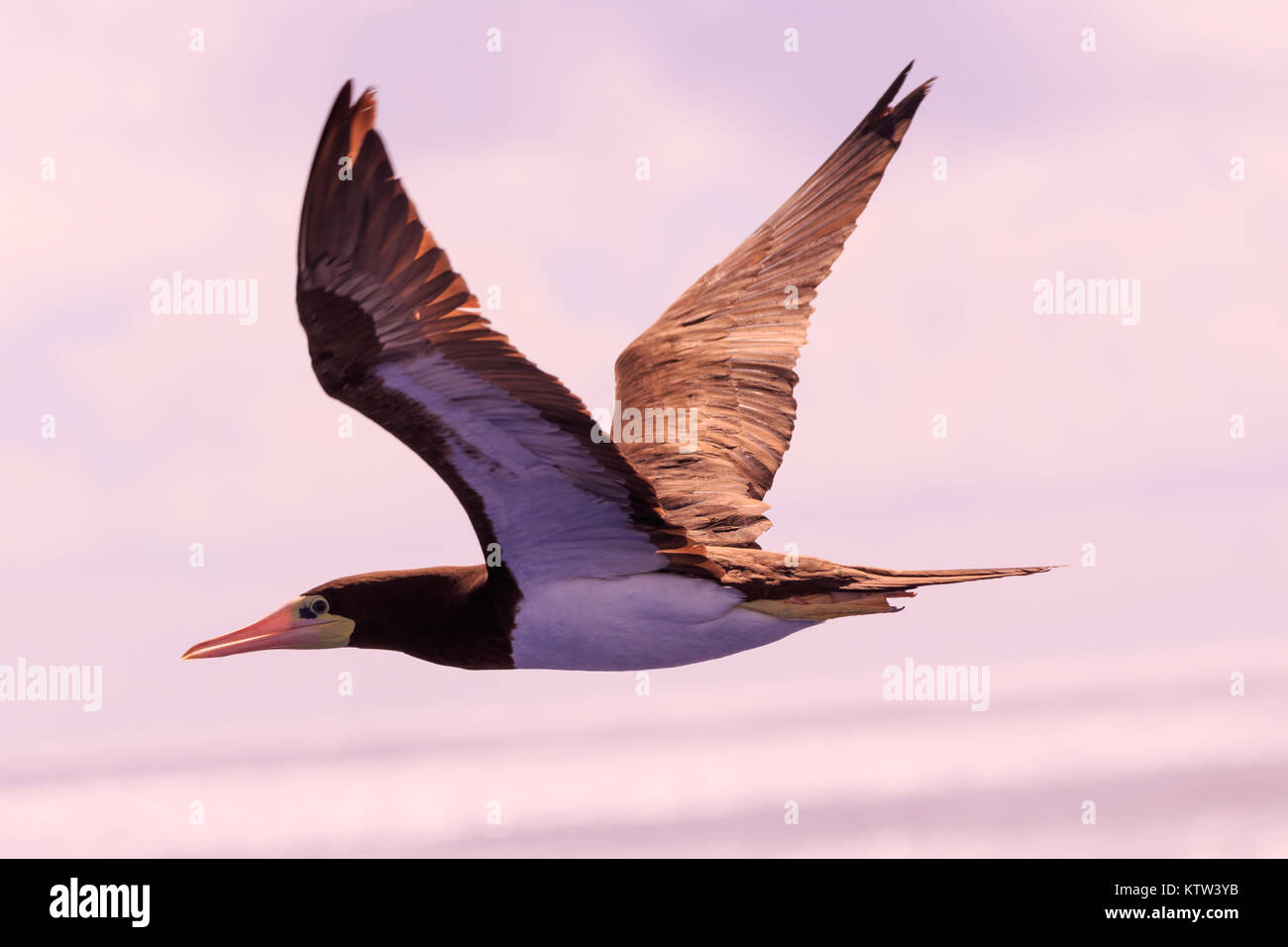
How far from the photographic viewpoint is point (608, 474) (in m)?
6.80

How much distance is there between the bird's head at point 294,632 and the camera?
7781 mm

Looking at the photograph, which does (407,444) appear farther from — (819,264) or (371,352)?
(819,264)

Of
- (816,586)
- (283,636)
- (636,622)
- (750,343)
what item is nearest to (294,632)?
(283,636)

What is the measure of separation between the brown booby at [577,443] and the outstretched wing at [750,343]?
14mm

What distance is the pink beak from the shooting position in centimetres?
781

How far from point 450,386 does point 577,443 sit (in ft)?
2.24

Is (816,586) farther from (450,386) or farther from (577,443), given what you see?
(450,386)

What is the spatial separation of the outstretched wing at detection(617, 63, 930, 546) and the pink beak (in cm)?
223

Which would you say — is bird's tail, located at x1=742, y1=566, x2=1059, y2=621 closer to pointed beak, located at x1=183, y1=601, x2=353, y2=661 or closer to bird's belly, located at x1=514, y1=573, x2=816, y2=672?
bird's belly, located at x1=514, y1=573, x2=816, y2=672

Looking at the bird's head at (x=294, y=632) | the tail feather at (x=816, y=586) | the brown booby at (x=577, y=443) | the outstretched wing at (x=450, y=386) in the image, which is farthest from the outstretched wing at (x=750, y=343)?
the bird's head at (x=294, y=632)

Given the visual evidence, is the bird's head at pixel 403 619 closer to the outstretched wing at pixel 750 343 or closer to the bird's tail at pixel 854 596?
the bird's tail at pixel 854 596

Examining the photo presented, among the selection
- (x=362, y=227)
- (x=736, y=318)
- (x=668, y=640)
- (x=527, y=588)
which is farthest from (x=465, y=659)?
(x=736, y=318)

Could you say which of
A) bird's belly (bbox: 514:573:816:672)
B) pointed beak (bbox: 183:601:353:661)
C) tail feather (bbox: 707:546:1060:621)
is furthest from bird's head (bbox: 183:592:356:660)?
tail feather (bbox: 707:546:1060:621)

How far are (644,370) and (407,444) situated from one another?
131 inches
